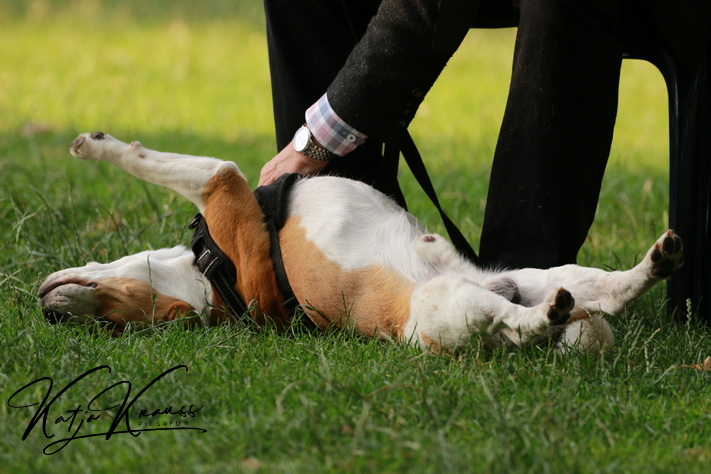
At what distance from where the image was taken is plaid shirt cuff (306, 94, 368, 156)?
291 centimetres

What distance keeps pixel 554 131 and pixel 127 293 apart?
1.38m

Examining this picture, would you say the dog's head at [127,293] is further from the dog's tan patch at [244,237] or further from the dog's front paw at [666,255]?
the dog's front paw at [666,255]

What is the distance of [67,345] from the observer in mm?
2531

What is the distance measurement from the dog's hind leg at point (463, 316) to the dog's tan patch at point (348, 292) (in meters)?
0.08

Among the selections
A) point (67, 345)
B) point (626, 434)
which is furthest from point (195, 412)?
point (626, 434)

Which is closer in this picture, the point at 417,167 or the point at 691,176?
the point at 691,176

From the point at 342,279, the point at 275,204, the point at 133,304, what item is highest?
the point at 275,204

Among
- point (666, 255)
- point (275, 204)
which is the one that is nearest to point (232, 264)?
point (275, 204)

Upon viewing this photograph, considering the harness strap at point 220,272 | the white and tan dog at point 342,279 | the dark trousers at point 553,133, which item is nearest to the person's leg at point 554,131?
the dark trousers at point 553,133

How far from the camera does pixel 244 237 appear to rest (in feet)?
9.58

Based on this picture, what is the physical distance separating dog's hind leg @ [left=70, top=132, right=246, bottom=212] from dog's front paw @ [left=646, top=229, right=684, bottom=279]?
1.34 meters

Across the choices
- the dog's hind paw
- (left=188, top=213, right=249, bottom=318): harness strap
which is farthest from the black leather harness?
the dog's hind paw

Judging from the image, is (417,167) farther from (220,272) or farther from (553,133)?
(220,272)

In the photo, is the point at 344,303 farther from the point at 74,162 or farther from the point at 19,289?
the point at 74,162
